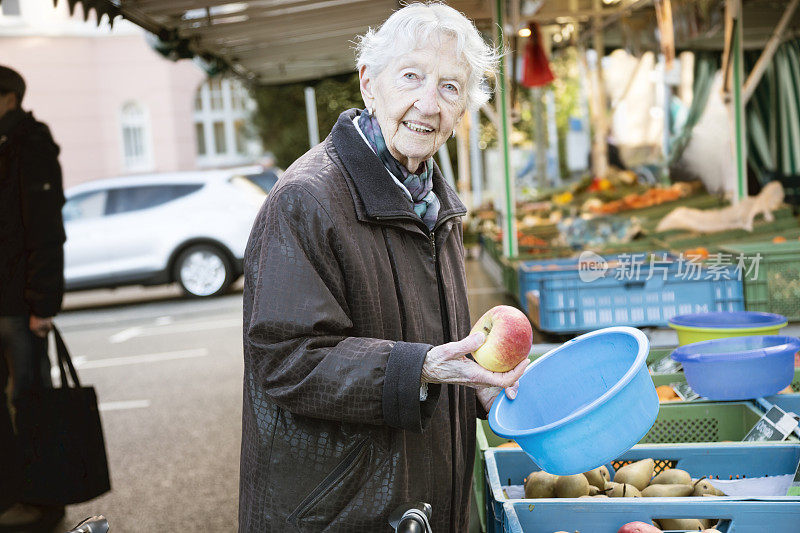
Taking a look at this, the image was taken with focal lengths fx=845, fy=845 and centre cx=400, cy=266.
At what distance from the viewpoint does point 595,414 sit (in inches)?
64.1

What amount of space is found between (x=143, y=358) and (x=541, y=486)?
7.06 metres

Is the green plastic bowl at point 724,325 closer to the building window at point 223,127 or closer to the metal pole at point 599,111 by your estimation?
the metal pole at point 599,111

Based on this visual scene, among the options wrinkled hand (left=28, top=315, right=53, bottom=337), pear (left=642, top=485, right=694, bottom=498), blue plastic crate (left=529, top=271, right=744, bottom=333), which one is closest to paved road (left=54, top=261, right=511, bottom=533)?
blue plastic crate (left=529, top=271, right=744, bottom=333)

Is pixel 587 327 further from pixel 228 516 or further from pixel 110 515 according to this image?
pixel 110 515

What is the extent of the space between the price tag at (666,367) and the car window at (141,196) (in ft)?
33.6

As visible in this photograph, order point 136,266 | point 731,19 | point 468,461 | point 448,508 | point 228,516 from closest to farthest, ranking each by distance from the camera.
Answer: point 448,508 < point 468,461 < point 228,516 < point 731,19 < point 136,266

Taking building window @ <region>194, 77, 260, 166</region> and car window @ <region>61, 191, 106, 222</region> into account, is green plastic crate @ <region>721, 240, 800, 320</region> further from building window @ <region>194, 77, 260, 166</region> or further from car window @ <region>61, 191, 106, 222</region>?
building window @ <region>194, 77, 260, 166</region>

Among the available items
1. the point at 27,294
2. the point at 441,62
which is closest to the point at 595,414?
the point at 441,62

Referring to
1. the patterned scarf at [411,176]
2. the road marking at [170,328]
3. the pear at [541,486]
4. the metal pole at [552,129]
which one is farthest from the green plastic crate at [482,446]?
the metal pole at [552,129]

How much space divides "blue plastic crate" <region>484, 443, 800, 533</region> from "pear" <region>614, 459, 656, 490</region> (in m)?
0.06

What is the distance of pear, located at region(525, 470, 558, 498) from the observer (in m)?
2.17

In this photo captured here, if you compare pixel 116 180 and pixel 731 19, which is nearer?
pixel 731 19

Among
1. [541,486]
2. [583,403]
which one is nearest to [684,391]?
[541,486]

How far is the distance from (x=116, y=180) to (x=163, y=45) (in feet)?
24.2
